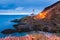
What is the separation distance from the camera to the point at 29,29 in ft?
7.77

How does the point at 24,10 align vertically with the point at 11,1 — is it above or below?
below

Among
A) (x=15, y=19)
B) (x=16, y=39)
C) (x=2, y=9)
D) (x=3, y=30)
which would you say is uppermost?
(x=2, y=9)

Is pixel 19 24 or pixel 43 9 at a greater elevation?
pixel 43 9

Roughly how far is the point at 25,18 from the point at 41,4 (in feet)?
1.10

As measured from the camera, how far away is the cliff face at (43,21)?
2.36 m

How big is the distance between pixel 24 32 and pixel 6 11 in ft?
1.41

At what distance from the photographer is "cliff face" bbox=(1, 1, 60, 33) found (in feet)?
7.74

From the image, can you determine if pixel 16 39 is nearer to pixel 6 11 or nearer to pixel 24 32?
pixel 24 32

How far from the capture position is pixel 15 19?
2.37 meters

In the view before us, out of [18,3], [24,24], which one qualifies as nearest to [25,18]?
[24,24]

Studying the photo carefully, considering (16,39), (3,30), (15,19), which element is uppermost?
(15,19)

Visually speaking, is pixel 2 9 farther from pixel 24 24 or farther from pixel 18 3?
pixel 24 24

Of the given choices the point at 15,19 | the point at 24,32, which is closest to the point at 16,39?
the point at 24,32

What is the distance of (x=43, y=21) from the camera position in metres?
2.38
